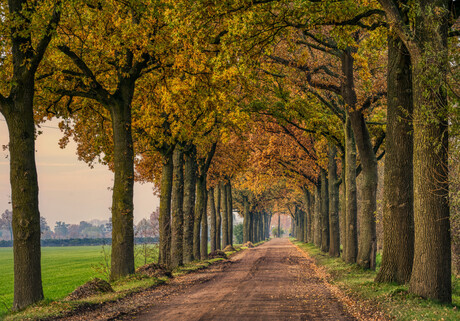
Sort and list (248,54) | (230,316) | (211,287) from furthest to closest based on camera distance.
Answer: (211,287), (248,54), (230,316)

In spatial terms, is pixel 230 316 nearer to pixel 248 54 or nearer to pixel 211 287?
pixel 211 287

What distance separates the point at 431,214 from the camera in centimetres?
1079

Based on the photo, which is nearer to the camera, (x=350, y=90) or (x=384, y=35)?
(x=384, y=35)

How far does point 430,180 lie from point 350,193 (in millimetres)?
12268

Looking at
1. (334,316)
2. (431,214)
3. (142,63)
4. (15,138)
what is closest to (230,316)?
(334,316)

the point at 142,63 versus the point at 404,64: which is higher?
the point at 142,63

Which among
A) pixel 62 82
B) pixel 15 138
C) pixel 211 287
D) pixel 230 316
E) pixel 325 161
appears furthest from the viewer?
pixel 325 161

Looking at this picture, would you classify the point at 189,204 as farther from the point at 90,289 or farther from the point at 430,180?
the point at 430,180

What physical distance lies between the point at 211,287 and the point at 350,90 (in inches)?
382

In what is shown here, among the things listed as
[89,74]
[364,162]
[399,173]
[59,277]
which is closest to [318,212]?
[59,277]

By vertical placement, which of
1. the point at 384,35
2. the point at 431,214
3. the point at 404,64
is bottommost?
the point at 431,214

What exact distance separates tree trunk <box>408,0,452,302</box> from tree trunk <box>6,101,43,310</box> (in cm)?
995

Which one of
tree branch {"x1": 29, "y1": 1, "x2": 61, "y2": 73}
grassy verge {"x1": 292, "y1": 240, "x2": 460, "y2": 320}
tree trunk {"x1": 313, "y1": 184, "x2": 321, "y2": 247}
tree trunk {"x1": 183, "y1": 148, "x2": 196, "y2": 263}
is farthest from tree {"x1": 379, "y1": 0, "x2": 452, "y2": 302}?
tree trunk {"x1": 313, "y1": 184, "x2": 321, "y2": 247}

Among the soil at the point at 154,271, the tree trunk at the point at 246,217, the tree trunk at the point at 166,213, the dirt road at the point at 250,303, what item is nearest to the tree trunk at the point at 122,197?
the soil at the point at 154,271
